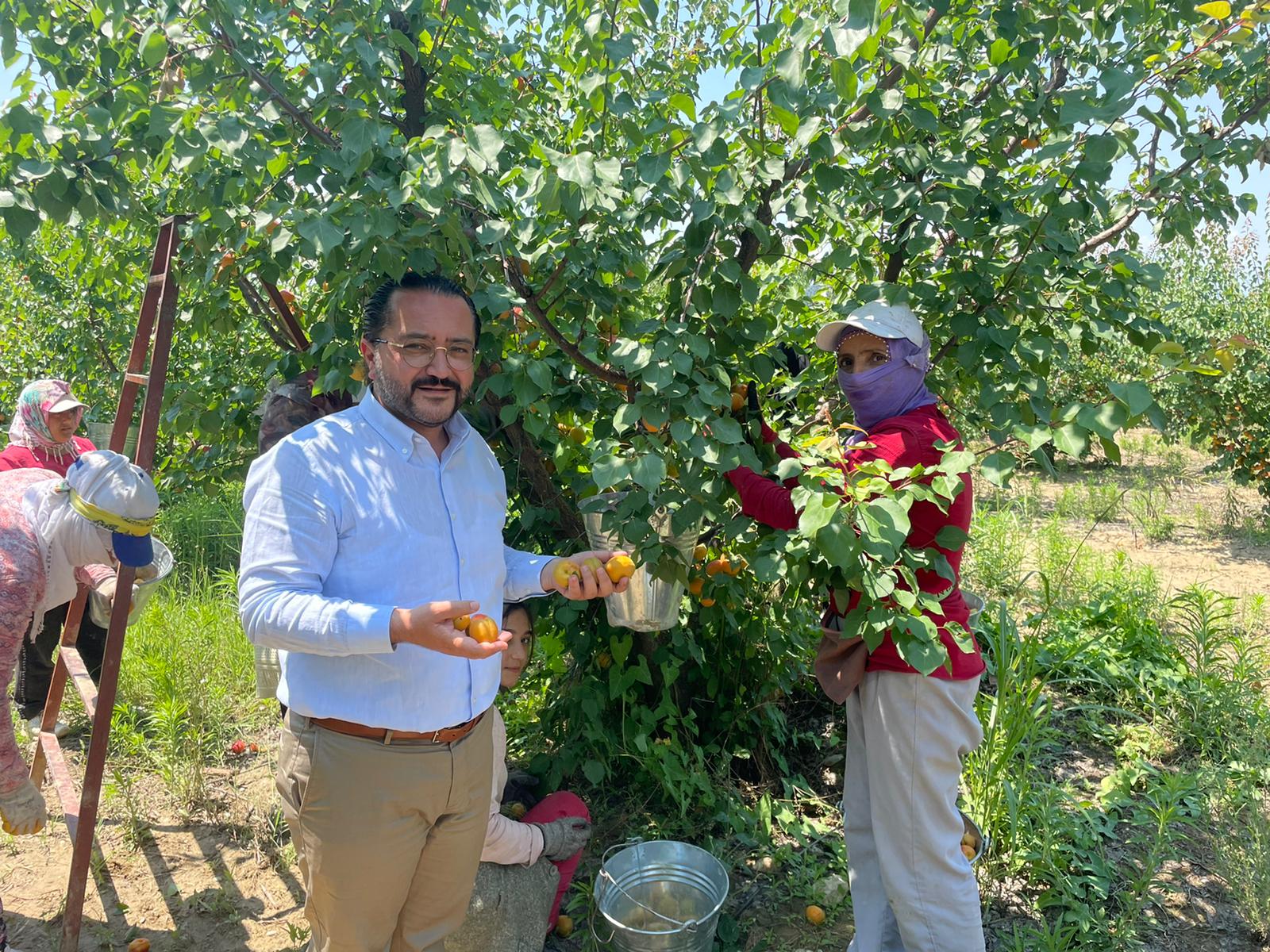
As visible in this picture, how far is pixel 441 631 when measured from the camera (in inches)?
55.7

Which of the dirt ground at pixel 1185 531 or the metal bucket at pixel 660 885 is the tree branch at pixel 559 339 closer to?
the metal bucket at pixel 660 885

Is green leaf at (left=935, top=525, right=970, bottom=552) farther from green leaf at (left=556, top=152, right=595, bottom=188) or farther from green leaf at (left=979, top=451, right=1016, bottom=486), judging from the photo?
green leaf at (left=556, top=152, right=595, bottom=188)

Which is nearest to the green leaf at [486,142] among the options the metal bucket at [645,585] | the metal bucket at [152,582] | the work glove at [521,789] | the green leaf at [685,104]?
the green leaf at [685,104]

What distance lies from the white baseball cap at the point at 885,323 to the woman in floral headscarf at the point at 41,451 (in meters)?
3.03

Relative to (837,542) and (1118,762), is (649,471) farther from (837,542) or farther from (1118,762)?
(1118,762)

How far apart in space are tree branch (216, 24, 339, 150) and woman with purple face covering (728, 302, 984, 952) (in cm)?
128

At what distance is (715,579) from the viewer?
9.02ft

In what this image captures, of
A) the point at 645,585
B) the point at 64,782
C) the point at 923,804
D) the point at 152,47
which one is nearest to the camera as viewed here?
the point at 152,47

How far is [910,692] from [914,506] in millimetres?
439

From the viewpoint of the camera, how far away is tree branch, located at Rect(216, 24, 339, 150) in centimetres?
194

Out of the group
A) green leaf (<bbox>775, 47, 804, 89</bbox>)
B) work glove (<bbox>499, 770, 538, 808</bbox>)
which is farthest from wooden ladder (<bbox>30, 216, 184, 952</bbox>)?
green leaf (<bbox>775, 47, 804, 89</bbox>)

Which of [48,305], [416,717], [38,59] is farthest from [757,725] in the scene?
[48,305]

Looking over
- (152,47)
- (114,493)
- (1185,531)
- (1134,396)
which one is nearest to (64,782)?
(114,493)

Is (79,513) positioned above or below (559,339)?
below
